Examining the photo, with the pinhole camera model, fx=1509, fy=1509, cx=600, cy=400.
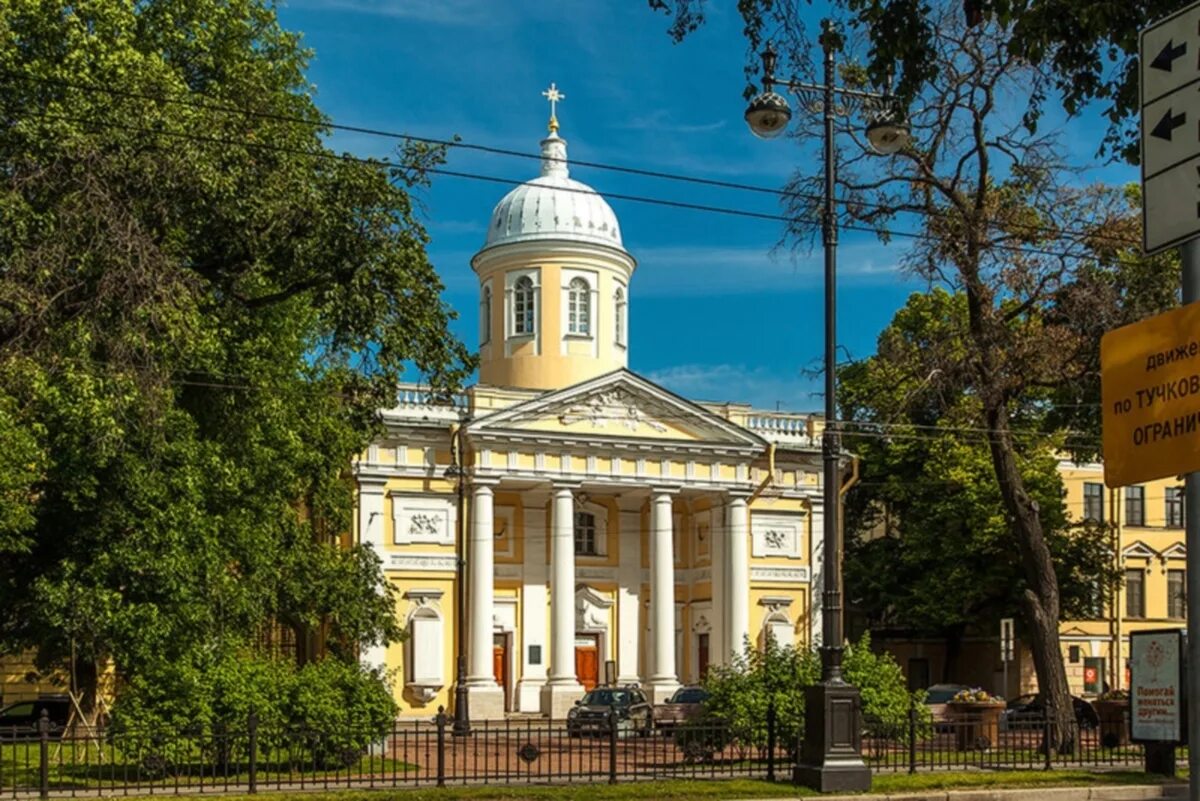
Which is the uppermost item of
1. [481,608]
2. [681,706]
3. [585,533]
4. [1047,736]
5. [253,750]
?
[585,533]

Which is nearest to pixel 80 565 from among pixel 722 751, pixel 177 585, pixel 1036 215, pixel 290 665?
pixel 177 585

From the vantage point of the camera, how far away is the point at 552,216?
5538 centimetres

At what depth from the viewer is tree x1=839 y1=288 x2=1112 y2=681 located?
166 feet

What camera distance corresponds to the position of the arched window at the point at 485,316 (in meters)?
56.2

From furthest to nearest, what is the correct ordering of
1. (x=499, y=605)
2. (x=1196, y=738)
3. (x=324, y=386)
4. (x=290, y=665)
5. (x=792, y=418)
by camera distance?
(x=792, y=418) < (x=499, y=605) < (x=324, y=386) < (x=290, y=665) < (x=1196, y=738)

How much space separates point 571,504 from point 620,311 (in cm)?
997

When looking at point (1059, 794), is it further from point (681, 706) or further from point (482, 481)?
point (482, 481)

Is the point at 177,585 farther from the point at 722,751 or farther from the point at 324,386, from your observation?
the point at 722,751

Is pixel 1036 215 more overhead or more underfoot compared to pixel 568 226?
more underfoot

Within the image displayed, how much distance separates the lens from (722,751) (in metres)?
23.2

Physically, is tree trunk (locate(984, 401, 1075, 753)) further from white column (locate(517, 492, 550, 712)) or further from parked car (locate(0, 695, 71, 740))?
white column (locate(517, 492, 550, 712))

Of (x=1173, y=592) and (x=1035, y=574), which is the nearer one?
(x=1035, y=574)

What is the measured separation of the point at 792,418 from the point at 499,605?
1266cm

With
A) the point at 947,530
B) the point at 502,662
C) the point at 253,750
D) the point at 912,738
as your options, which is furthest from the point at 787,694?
the point at 947,530
